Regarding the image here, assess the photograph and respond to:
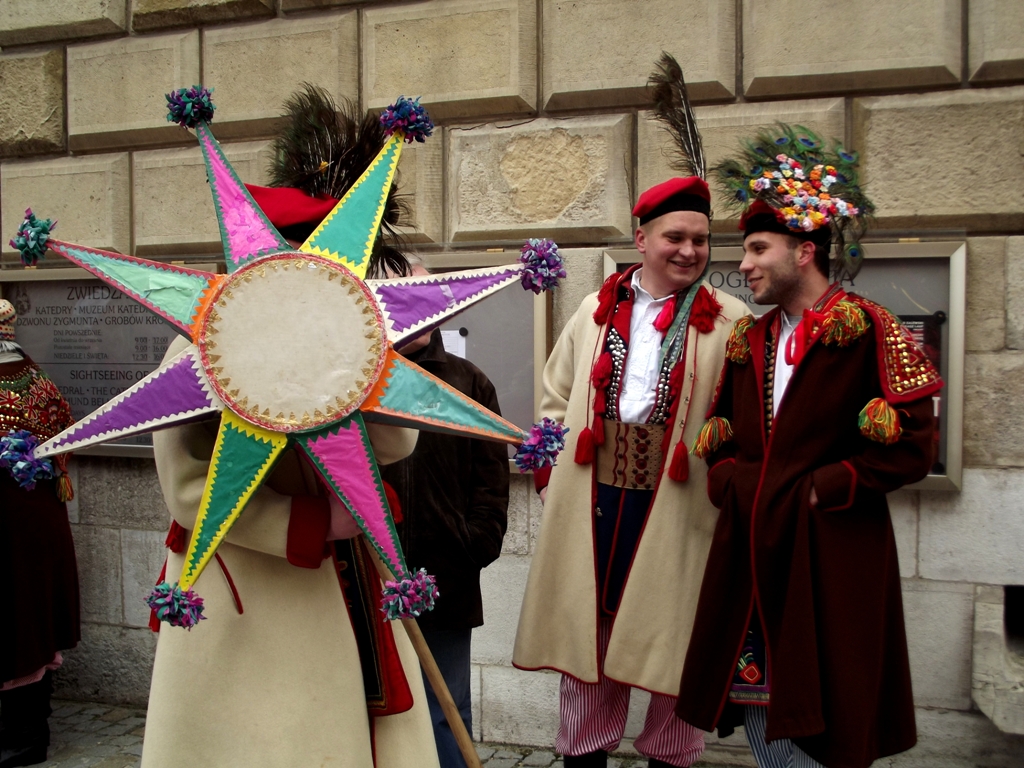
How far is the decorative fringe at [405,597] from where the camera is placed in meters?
1.96

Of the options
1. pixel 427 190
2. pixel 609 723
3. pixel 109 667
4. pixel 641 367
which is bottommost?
pixel 109 667

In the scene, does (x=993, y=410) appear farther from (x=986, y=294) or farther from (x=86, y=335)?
(x=86, y=335)

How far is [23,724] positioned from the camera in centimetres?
400

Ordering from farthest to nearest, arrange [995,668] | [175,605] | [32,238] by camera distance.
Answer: [995,668] < [32,238] < [175,605]

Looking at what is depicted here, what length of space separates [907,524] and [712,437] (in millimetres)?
1389

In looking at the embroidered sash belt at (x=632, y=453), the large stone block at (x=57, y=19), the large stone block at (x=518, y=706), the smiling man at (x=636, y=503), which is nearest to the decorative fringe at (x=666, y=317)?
the smiling man at (x=636, y=503)

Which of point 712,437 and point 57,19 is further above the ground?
point 57,19

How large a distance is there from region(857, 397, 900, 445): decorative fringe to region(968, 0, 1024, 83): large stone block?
5.91 feet

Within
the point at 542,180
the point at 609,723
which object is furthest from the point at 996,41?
the point at 609,723

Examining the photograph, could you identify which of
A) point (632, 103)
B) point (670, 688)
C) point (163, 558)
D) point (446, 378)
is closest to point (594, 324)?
point (446, 378)

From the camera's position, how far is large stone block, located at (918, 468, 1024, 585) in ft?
11.9

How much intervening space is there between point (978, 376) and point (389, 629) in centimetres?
249

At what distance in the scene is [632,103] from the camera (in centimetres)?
409

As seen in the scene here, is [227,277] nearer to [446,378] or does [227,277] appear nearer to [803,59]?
[446,378]
